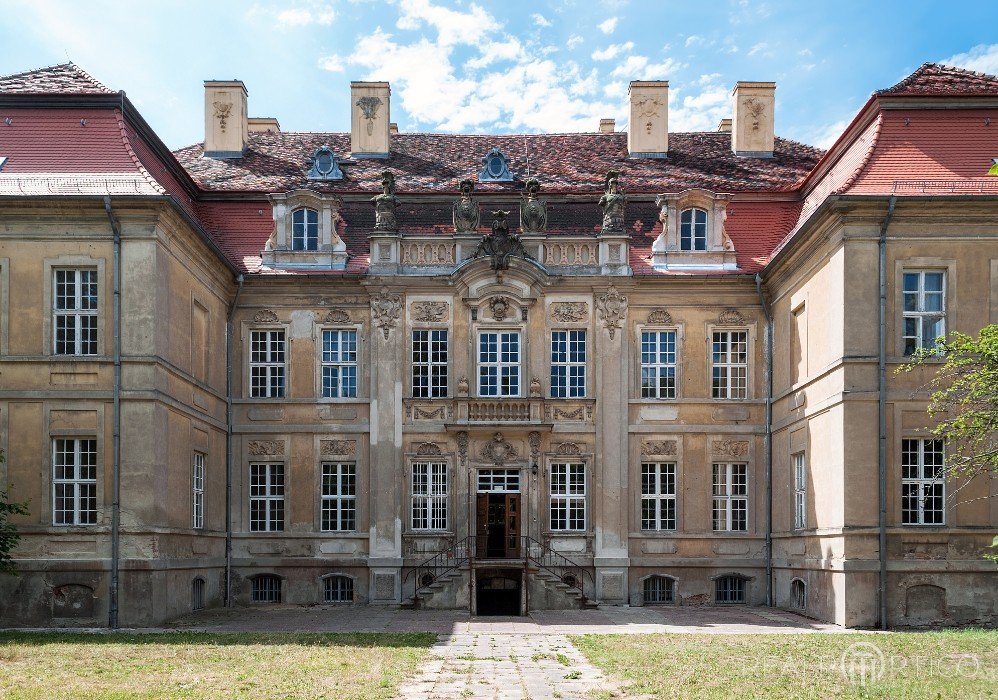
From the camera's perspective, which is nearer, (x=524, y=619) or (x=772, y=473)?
(x=524, y=619)

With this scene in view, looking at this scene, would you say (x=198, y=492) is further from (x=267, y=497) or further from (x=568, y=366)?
(x=568, y=366)

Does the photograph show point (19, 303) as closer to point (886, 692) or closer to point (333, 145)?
point (333, 145)

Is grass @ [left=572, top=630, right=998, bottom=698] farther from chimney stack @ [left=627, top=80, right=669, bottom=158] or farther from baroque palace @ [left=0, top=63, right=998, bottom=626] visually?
chimney stack @ [left=627, top=80, right=669, bottom=158]

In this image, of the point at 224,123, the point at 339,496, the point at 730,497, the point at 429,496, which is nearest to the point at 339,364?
the point at 339,496

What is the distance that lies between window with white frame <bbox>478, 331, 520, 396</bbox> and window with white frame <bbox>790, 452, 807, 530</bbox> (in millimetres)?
7641

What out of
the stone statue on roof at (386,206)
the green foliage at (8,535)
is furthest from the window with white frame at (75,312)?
the stone statue on roof at (386,206)

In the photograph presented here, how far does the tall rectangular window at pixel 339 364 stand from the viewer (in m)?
30.2

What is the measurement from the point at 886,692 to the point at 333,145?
86.6 feet

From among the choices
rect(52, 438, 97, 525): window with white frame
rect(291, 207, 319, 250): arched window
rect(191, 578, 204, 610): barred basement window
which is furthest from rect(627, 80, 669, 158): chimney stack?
rect(52, 438, 97, 525): window with white frame

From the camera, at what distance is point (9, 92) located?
81.1ft

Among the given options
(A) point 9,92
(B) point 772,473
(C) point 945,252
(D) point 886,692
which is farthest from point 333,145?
(D) point 886,692

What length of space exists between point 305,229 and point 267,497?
761 cm

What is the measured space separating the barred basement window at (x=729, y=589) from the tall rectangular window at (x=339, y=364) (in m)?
11.3

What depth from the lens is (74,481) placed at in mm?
22656
